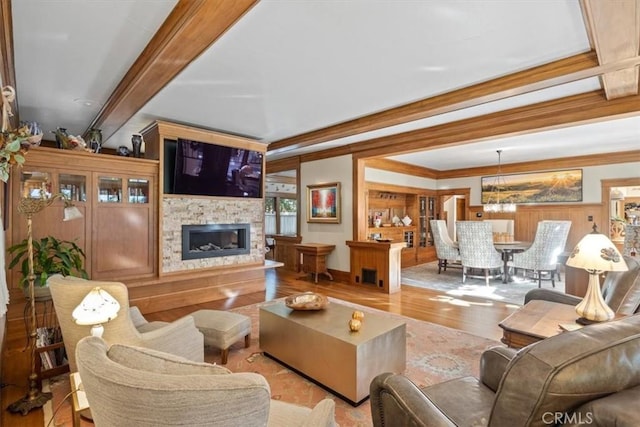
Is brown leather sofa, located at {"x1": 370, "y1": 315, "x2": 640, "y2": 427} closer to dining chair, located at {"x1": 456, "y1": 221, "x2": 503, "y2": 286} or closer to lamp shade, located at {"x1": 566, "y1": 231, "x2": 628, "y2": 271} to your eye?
lamp shade, located at {"x1": 566, "y1": 231, "x2": 628, "y2": 271}

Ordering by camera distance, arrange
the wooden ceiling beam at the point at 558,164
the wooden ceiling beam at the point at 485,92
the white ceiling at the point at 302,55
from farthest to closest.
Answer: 1. the wooden ceiling beam at the point at 558,164
2. the wooden ceiling beam at the point at 485,92
3. the white ceiling at the point at 302,55

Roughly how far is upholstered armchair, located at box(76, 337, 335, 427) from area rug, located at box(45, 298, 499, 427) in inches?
60.3

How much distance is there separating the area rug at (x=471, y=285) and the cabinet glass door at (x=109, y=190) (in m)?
5.06

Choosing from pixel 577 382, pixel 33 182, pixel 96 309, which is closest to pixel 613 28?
pixel 577 382

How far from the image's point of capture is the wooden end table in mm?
1948

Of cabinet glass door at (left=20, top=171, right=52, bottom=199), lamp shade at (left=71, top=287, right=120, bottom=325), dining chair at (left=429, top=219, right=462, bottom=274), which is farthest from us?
dining chair at (left=429, top=219, right=462, bottom=274)

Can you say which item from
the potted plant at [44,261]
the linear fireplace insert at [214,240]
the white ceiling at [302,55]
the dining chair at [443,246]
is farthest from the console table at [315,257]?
the potted plant at [44,261]

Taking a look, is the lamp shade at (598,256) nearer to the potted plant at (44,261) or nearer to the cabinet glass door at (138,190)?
the potted plant at (44,261)

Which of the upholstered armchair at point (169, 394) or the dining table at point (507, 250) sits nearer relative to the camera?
the upholstered armchair at point (169, 394)

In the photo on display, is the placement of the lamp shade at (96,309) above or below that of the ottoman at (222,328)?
above

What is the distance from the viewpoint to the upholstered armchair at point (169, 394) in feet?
2.43

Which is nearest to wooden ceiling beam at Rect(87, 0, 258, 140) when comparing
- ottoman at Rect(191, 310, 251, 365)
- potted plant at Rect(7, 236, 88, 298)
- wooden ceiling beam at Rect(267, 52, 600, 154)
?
potted plant at Rect(7, 236, 88, 298)

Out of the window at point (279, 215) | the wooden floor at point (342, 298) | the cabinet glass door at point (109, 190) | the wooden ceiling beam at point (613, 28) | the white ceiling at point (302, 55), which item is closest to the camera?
the wooden ceiling beam at point (613, 28)

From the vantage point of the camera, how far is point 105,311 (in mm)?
1676
